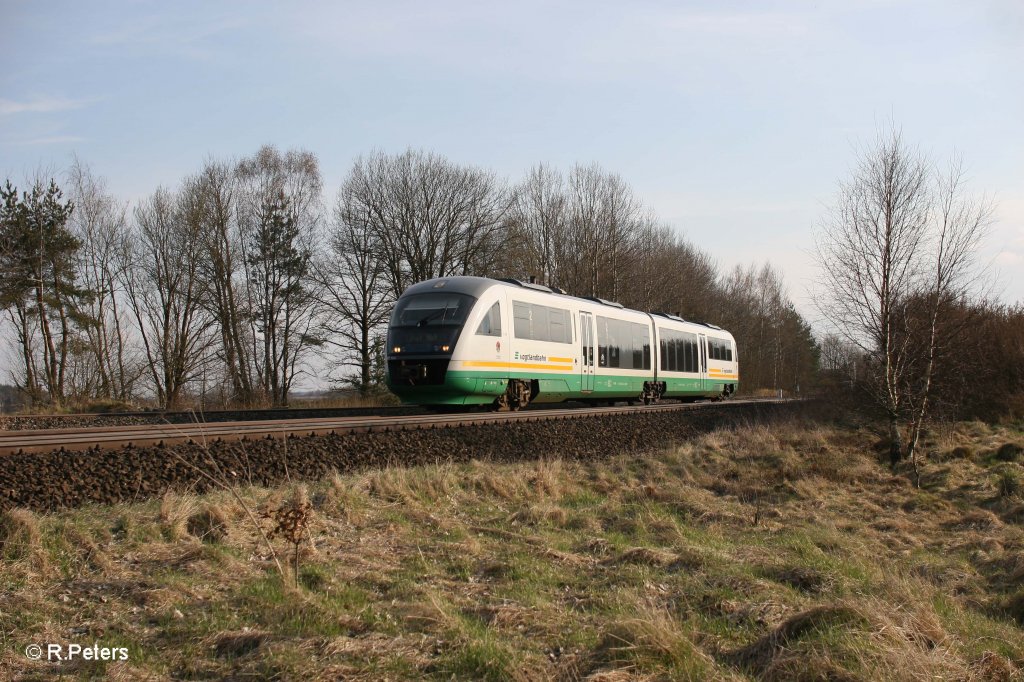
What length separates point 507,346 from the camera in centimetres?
1733

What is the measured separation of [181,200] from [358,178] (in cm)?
920

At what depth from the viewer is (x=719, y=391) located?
109ft

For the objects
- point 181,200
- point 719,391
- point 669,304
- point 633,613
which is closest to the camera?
point 633,613

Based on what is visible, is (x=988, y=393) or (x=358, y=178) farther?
(x=358, y=178)

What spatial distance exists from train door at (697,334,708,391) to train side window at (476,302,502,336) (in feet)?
50.1

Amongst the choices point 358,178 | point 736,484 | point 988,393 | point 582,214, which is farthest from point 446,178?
point 736,484

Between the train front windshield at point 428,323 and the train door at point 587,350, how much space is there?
5.04 m

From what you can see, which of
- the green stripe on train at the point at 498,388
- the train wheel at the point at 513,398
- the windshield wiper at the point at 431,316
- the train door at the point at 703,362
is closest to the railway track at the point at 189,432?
the green stripe on train at the point at 498,388

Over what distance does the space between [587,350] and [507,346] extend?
4.14m

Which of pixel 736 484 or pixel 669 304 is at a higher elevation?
pixel 669 304

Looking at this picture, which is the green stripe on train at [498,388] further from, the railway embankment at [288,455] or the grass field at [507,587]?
the grass field at [507,587]

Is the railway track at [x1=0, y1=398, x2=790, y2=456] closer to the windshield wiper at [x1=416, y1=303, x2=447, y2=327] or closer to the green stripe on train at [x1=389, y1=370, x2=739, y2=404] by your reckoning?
the green stripe on train at [x1=389, y1=370, x2=739, y2=404]

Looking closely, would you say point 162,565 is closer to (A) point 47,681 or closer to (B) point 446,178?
(A) point 47,681

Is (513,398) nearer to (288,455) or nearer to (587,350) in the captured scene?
(587,350)
